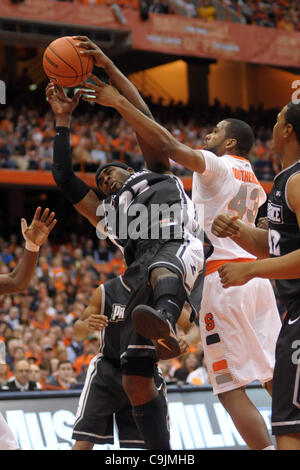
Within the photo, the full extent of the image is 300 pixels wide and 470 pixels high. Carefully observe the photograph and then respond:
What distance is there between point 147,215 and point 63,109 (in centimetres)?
100

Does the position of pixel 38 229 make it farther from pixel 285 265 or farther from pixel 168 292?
pixel 285 265

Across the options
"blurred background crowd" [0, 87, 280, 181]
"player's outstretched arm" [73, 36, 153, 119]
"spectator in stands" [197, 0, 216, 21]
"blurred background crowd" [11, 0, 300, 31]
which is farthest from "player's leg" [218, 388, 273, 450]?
"spectator in stands" [197, 0, 216, 21]

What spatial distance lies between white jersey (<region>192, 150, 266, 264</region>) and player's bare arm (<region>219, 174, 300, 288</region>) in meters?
1.49

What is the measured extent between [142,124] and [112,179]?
79 centimetres

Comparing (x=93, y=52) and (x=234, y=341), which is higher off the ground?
(x=93, y=52)

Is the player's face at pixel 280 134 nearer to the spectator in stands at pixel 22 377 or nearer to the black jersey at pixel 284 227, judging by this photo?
the black jersey at pixel 284 227

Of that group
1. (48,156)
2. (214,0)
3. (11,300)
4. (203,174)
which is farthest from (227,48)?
(203,174)

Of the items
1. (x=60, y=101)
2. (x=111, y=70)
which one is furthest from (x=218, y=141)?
(x=60, y=101)

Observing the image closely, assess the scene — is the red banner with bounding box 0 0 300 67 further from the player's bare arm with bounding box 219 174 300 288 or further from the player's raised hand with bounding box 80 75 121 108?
the player's bare arm with bounding box 219 174 300 288

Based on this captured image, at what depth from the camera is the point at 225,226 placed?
427cm

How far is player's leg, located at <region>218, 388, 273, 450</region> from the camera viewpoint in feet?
16.5

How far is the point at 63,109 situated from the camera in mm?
5238
